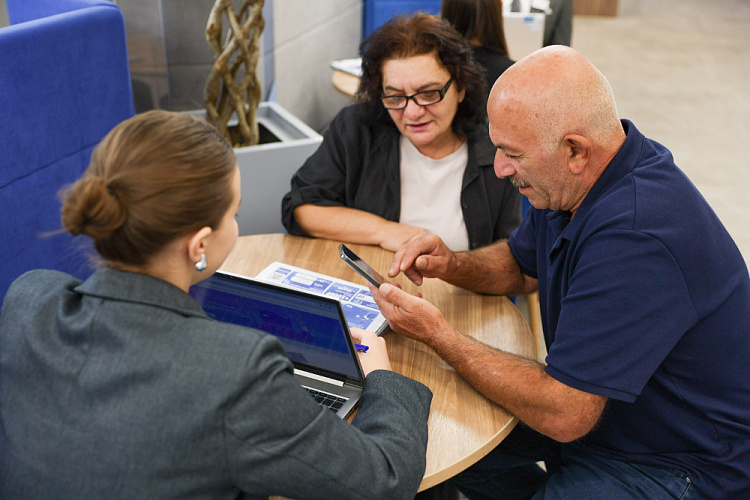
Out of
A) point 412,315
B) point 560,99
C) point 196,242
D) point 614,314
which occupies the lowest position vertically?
point 412,315

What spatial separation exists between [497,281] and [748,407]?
650 mm

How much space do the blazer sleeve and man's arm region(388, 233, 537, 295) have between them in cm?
73

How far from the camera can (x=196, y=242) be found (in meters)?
0.92

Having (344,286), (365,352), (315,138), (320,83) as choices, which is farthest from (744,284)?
(320,83)

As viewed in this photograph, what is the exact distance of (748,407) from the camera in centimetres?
133

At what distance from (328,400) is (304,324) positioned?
16 cm

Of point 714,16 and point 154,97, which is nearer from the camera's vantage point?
point 154,97

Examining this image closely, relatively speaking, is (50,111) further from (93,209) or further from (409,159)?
(93,209)

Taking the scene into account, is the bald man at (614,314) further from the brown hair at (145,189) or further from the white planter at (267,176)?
the white planter at (267,176)

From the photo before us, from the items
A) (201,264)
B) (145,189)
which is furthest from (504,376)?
(145,189)

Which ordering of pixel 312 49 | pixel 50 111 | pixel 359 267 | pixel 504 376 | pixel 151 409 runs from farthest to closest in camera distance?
pixel 312 49 → pixel 50 111 → pixel 359 267 → pixel 504 376 → pixel 151 409

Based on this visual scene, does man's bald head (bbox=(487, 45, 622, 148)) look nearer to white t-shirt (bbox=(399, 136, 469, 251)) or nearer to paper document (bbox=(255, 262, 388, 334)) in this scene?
paper document (bbox=(255, 262, 388, 334))

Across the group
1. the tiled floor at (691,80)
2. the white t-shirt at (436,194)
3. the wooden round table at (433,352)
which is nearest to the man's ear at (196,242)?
the wooden round table at (433,352)

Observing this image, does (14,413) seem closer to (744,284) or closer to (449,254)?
→ (449,254)
